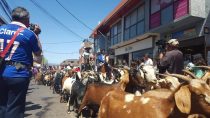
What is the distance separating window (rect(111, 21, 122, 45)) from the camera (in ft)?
97.9

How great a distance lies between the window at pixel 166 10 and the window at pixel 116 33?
8795mm

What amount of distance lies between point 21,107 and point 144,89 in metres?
3.88

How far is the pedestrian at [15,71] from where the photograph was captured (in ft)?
14.4

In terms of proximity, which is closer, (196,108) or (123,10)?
(196,108)

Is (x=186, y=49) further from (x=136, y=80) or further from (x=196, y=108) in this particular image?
(x=196, y=108)

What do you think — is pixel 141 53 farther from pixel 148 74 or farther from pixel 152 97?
pixel 152 97

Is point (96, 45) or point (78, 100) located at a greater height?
point (96, 45)

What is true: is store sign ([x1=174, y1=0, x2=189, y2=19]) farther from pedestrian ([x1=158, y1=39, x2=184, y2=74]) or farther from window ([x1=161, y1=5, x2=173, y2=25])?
pedestrian ([x1=158, y1=39, x2=184, y2=74])

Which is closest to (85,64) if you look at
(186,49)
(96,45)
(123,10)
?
(186,49)

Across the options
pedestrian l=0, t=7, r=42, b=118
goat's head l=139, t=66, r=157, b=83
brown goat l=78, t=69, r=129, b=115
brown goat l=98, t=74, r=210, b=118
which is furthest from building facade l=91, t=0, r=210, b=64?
pedestrian l=0, t=7, r=42, b=118

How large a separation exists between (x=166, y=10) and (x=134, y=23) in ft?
20.4

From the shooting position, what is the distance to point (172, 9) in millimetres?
17859

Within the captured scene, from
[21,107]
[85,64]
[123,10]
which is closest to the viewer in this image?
[21,107]

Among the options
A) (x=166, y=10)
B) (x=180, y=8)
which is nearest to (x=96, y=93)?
(x=180, y=8)
